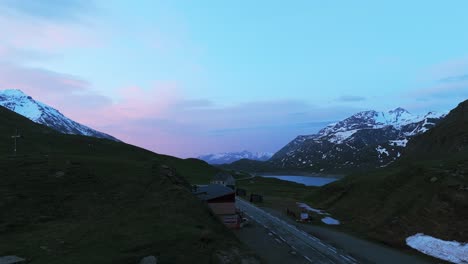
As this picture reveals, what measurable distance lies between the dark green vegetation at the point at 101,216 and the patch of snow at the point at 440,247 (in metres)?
25.0

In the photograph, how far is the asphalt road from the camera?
45634 mm

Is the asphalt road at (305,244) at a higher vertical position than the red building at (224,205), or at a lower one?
lower

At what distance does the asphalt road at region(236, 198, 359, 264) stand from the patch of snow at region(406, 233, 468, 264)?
9.92 meters

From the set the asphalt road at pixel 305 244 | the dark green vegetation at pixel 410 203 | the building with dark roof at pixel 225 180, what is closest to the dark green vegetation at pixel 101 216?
the asphalt road at pixel 305 244

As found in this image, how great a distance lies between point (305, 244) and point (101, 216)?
27941 mm

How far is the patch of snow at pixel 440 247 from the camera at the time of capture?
43.1 metres

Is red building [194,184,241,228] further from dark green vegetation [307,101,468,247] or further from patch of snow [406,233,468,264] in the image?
patch of snow [406,233,468,264]

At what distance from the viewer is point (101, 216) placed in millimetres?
42344

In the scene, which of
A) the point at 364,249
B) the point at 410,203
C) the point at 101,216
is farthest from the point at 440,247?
the point at 101,216

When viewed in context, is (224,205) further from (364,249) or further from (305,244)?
(364,249)

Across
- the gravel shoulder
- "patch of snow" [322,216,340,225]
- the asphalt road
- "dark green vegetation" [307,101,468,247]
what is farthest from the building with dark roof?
the gravel shoulder

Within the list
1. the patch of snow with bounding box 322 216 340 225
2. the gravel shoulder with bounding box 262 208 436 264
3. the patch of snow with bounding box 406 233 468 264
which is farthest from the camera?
the patch of snow with bounding box 322 216 340 225

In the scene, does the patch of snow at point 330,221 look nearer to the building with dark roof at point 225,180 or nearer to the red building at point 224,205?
the red building at point 224,205

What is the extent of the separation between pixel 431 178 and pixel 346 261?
82.8ft
